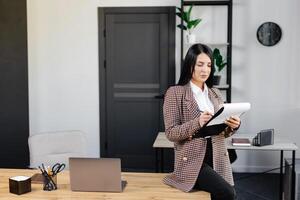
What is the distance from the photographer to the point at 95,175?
6.25 feet

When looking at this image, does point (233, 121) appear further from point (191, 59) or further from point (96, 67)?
point (96, 67)

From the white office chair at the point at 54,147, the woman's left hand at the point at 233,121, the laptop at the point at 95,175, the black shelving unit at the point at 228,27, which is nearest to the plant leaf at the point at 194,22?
the black shelving unit at the point at 228,27

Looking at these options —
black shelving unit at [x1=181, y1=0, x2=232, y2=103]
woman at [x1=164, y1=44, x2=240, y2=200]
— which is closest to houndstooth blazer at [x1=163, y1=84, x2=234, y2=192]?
woman at [x1=164, y1=44, x2=240, y2=200]

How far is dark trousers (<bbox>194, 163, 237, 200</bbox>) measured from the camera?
2055 millimetres

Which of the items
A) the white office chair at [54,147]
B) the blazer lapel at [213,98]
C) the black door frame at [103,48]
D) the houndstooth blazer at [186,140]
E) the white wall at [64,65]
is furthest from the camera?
the white wall at [64,65]

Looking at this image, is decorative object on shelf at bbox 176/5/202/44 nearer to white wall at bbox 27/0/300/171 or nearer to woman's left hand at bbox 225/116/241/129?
white wall at bbox 27/0/300/171

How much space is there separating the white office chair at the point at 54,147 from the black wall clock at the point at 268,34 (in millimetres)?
3091

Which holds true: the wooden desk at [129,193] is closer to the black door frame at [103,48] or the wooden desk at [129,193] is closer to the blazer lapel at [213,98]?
the blazer lapel at [213,98]

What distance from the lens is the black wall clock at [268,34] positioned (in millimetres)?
4961

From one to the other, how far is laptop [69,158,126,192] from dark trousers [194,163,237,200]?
0.42 metres

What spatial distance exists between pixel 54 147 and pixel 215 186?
114 cm

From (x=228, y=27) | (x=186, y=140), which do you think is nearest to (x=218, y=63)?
(x=228, y=27)

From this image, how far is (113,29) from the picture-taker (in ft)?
17.0

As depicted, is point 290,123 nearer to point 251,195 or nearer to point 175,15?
point 251,195
